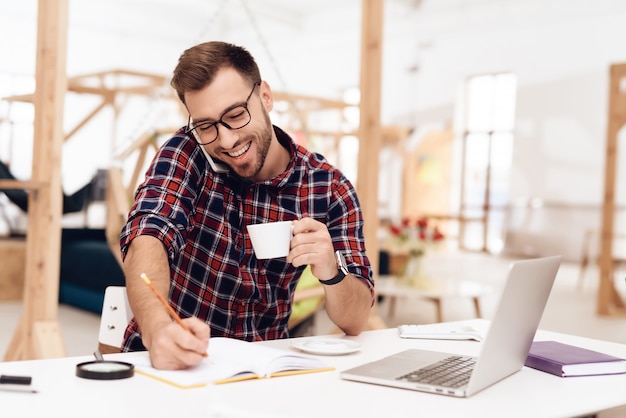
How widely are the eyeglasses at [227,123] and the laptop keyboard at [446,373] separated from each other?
0.70 meters

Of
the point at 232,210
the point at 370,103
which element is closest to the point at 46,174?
the point at 232,210

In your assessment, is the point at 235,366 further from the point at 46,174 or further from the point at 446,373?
the point at 46,174

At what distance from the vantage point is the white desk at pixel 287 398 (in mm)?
977

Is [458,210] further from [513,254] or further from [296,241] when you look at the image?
[296,241]

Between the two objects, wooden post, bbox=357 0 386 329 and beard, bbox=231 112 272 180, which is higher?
wooden post, bbox=357 0 386 329

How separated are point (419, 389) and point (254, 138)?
777mm

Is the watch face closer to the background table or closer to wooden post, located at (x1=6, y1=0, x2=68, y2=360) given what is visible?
wooden post, located at (x1=6, y1=0, x2=68, y2=360)

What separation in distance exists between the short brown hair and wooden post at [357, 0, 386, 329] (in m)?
1.83

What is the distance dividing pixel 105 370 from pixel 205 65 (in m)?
0.75

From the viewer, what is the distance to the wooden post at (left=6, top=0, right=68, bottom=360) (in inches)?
109

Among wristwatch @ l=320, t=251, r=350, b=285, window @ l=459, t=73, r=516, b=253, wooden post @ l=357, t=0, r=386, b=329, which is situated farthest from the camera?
window @ l=459, t=73, r=516, b=253

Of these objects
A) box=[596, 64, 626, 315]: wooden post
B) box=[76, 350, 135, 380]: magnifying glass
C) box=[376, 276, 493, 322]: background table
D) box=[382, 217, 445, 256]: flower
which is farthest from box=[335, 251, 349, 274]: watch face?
box=[596, 64, 626, 315]: wooden post

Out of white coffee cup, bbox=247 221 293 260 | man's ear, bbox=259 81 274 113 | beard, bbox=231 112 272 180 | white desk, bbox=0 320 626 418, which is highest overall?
man's ear, bbox=259 81 274 113

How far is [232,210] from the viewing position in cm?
175
